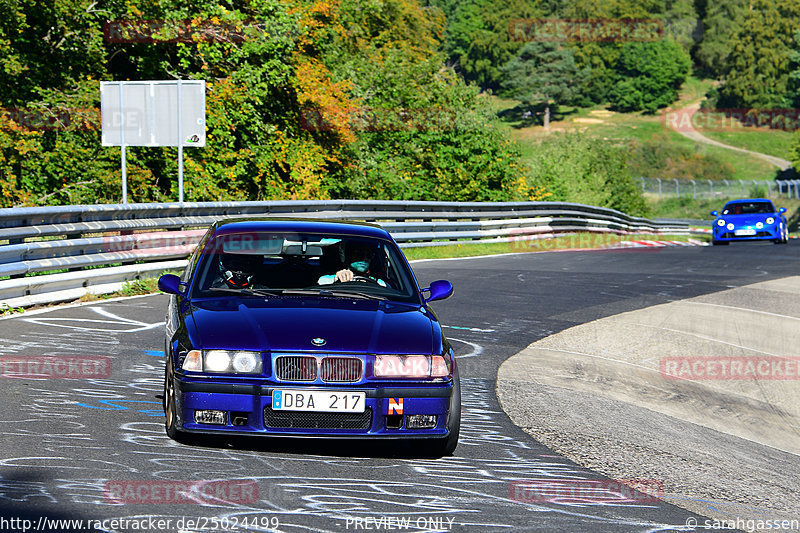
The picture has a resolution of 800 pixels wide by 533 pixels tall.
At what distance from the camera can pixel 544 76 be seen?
164 metres

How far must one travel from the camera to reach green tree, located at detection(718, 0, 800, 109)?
519ft

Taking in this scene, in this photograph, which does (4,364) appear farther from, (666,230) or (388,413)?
(666,230)

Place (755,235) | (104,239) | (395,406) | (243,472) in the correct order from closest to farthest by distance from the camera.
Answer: (243,472), (395,406), (104,239), (755,235)

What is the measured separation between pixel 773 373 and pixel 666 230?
43.2 meters

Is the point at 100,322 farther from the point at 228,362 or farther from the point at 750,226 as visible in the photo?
the point at 750,226

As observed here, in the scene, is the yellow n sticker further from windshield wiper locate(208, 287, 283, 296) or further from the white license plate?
windshield wiper locate(208, 287, 283, 296)

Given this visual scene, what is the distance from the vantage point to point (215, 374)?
224 inches

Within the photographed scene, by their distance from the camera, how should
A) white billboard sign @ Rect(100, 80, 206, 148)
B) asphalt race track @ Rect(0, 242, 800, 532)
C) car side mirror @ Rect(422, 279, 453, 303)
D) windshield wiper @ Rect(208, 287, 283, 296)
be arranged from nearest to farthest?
asphalt race track @ Rect(0, 242, 800, 532), windshield wiper @ Rect(208, 287, 283, 296), car side mirror @ Rect(422, 279, 453, 303), white billboard sign @ Rect(100, 80, 206, 148)

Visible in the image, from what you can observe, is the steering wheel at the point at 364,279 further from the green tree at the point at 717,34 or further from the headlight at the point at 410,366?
the green tree at the point at 717,34

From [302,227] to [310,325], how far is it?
1493mm

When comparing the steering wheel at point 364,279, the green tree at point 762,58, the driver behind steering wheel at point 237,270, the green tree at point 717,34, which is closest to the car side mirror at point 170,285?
the driver behind steering wheel at point 237,270

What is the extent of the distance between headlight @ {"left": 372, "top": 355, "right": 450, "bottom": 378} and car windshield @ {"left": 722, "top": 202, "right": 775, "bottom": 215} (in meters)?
28.4

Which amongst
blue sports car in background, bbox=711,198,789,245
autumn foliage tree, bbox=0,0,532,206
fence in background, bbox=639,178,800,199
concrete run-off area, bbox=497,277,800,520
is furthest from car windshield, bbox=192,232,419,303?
fence in background, bbox=639,178,800,199

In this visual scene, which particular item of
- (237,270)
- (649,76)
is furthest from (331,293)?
(649,76)
